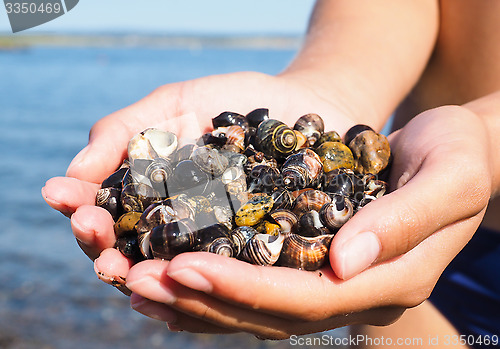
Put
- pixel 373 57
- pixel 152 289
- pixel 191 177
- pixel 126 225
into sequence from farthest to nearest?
pixel 373 57 < pixel 191 177 < pixel 126 225 < pixel 152 289

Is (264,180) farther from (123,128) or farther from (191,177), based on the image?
(123,128)

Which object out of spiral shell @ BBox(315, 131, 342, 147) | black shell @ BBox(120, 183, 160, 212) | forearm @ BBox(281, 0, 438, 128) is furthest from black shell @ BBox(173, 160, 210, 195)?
forearm @ BBox(281, 0, 438, 128)

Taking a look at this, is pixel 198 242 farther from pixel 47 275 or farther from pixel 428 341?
pixel 47 275

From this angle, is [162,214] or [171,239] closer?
[171,239]

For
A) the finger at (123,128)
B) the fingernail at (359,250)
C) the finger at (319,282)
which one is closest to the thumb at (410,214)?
the fingernail at (359,250)

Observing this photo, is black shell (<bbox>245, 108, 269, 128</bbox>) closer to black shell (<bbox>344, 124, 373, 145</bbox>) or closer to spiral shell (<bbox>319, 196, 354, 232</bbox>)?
black shell (<bbox>344, 124, 373, 145</bbox>)

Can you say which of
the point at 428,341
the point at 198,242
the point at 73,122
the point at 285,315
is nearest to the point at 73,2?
the point at 198,242

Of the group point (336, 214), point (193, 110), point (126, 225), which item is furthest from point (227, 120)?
point (336, 214)
